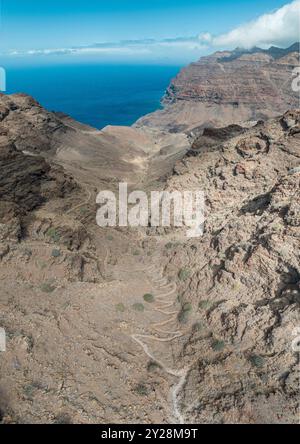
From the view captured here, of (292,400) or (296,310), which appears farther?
(296,310)

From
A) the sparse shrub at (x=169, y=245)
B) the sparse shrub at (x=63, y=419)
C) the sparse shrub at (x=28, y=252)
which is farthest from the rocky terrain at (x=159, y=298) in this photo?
the sparse shrub at (x=169, y=245)

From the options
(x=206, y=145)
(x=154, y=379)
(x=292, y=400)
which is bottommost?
(x=154, y=379)

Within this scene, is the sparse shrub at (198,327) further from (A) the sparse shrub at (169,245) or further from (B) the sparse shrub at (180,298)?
(A) the sparse shrub at (169,245)

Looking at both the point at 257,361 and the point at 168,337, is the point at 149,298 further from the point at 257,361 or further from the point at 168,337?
the point at 257,361

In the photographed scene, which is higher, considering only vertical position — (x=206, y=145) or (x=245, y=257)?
(x=206, y=145)

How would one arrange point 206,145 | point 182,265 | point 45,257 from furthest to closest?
1. point 206,145
2. point 182,265
3. point 45,257
